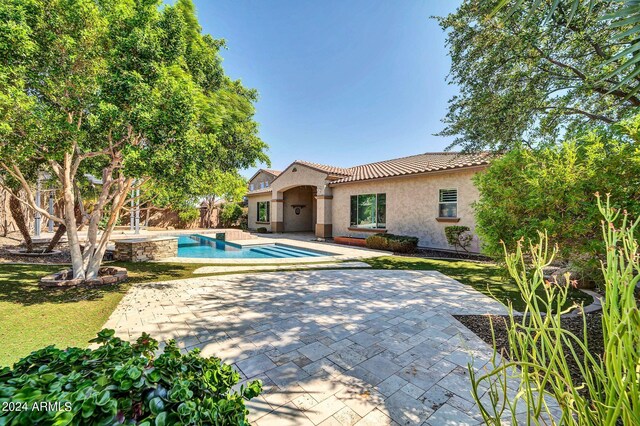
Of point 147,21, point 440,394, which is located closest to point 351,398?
point 440,394

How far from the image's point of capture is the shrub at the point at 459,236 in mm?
12461

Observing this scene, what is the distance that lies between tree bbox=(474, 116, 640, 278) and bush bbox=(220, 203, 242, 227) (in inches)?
1076

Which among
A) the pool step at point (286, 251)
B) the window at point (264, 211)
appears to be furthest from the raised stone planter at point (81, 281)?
the window at point (264, 211)

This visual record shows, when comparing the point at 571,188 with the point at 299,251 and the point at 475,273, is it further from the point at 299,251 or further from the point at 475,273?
the point at 299,251

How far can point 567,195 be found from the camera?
4.30 m

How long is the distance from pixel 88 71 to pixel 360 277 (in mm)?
8719

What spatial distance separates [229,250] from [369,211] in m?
9.29

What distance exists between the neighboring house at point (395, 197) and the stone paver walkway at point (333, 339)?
5.39 m

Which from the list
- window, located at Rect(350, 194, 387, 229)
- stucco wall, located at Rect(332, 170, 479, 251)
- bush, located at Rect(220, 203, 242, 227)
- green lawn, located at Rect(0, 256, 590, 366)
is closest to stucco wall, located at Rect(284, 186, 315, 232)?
bush, located at Rect(220, 203, 242, 227)

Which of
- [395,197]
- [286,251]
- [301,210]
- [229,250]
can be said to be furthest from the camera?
[301,210]

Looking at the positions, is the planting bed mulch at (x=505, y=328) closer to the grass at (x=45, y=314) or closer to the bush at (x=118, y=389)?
the bush at (x=118, y=389)

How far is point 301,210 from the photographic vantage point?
26.8m

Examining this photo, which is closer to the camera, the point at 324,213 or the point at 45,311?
the point at 45,311

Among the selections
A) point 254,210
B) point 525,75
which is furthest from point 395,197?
point 254,210
